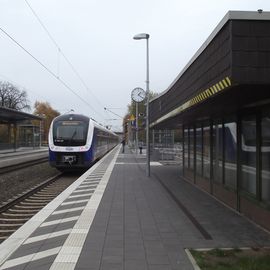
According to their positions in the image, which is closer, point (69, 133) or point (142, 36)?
point (142, 36)

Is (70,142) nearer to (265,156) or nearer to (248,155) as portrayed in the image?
(248,155)

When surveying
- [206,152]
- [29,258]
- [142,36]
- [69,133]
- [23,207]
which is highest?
[142,36]

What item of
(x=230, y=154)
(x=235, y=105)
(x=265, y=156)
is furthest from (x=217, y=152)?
(x=265, y=156)

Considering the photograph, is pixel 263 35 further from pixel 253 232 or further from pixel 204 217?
pixel 204 217

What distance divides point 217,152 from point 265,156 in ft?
12.9

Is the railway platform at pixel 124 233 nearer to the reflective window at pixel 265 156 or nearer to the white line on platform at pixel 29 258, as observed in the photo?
the white line on platform at pixel 29 258

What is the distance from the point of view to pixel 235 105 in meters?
9.33

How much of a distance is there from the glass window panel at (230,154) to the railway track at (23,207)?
4752mm

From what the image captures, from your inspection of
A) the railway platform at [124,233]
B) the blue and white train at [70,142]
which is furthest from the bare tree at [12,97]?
the railway platform at [124,233]

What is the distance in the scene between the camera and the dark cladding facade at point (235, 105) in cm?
654

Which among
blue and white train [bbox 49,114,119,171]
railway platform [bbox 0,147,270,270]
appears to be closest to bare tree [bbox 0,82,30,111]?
Answer: blue and white train [bbox 49,114,119,171]

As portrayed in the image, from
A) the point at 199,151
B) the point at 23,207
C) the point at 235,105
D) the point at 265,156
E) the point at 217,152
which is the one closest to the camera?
the point at 265,156

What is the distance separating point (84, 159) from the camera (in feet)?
75.3

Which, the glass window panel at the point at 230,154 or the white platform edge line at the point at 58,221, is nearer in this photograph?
the white platform edge line at the point at 58,221
